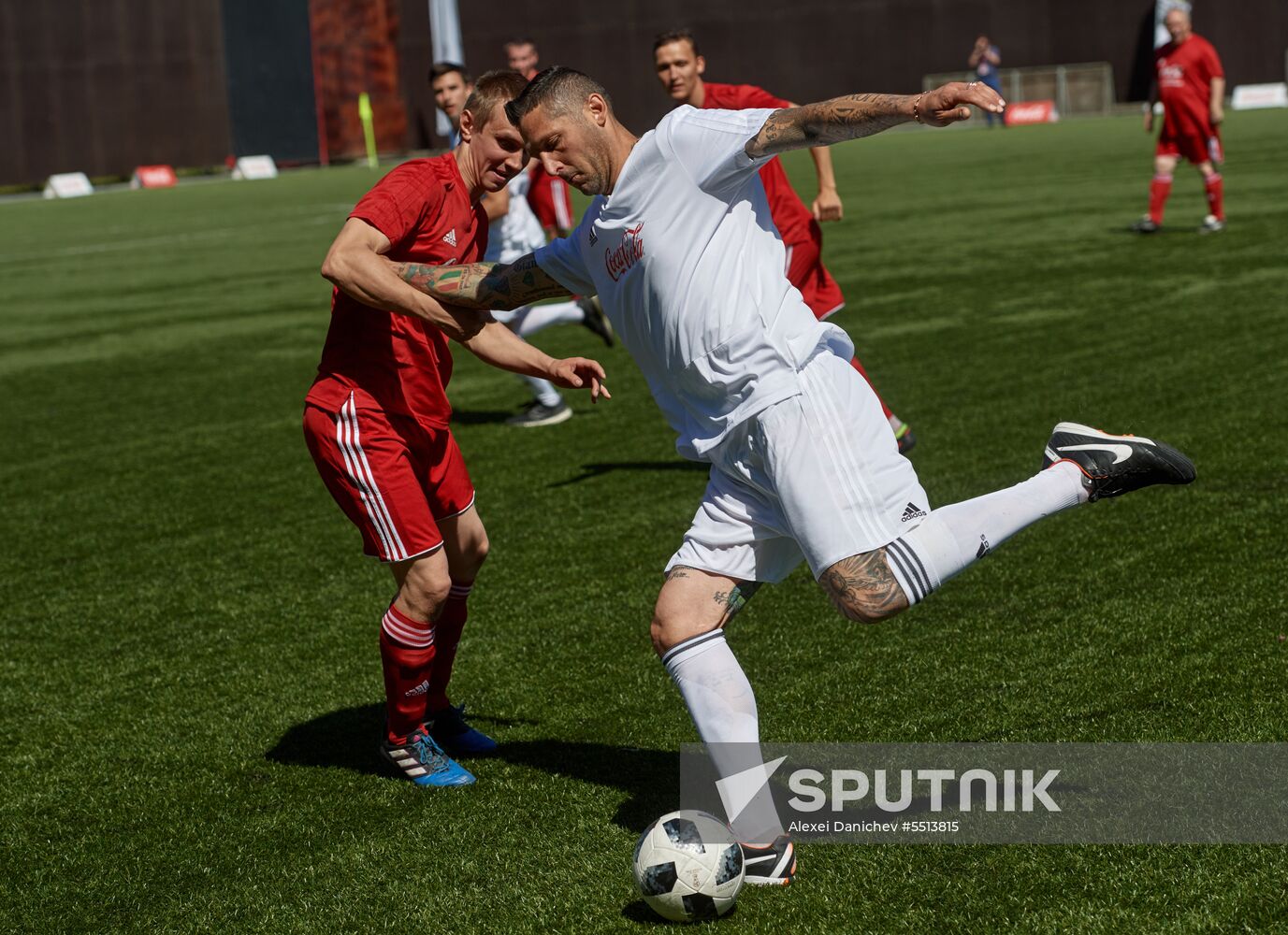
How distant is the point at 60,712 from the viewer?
541 centimetres

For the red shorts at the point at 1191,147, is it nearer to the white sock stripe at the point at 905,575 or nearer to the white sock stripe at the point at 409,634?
the white sock stripe at the point at 409,634

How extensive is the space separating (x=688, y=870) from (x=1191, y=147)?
15.1 meters

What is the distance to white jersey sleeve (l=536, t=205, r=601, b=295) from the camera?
13.3 ft

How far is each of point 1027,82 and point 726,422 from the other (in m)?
47.2

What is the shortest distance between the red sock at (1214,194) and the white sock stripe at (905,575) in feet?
44.9

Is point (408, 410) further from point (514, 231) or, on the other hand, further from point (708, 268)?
point (514, 231)

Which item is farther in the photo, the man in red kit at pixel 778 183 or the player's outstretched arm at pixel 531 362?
the man in red kit at pixel 778 183

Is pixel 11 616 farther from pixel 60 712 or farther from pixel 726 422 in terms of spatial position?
pixel 726 422

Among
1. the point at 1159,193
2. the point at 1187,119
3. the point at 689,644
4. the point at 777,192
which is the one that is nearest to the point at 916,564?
the point at 689,644

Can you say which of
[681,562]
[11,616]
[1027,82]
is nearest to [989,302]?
[11,616]

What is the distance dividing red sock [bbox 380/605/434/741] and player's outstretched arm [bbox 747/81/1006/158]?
186 centimetres

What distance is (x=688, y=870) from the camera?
355 centimetres

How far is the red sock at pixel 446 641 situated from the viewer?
4.96 meters

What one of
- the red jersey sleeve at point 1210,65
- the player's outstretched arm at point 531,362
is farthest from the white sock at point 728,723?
the red jersey sleeve at point 1210,65
